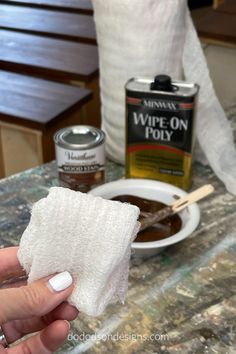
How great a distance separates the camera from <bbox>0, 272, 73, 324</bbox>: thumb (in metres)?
0.46

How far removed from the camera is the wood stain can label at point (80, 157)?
2.58 feet

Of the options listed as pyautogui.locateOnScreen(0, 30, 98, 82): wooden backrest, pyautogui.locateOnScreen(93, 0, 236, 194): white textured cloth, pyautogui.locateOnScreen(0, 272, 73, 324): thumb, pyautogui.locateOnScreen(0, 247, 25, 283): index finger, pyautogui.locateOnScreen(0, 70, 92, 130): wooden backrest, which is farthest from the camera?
pyautogui.locateOnScreen(0, 30, 98, 82): wooden backrest

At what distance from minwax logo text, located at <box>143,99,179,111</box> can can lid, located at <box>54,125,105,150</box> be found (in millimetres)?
86

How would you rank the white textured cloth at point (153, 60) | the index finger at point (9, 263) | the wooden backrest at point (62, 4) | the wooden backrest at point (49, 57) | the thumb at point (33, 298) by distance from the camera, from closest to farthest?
the thumb at point (33, 298) < the index finger at point (9, 263) < the white textured cloth at point (153, 60) < the wooden backrest at point (49, 57) < the wooden backrest at point (62, 4)

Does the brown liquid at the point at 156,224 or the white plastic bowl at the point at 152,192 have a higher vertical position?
the white plastic bowl at the point at 152,192

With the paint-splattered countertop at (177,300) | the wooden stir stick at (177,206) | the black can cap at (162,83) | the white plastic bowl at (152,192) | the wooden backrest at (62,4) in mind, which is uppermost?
the black can cap at (162,83)

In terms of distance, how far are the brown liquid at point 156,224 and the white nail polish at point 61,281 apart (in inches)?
9.3

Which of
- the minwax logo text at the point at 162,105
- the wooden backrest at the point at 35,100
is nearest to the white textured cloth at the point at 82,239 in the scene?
the minwax logo text at the point at 162,105

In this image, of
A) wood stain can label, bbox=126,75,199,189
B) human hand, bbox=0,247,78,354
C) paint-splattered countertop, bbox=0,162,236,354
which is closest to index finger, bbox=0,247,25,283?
human hand, bbox=0,247,78,354

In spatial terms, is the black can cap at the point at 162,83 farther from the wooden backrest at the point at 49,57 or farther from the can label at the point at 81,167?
the wooden backrest at the point at 49,57

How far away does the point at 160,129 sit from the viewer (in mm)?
829

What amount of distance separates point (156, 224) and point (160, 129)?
172 millimetres

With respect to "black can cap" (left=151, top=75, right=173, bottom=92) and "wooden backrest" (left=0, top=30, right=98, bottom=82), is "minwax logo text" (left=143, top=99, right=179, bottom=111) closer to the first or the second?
"black can cap" (left=151, top=75, right=173, bottom=92)

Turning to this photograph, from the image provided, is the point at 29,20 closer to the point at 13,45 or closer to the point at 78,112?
the point at 13,45
